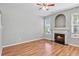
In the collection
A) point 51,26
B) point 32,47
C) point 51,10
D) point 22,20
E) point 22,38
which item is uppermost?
point 51,10

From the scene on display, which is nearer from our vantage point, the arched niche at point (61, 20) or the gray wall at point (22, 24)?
the gray wall at point (22, 24)

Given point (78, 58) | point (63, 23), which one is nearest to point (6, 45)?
point (63, 23)

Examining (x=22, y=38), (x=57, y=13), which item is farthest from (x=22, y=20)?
(x=57, y=13)

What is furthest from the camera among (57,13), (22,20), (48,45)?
(22,20)

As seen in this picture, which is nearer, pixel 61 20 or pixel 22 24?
pixel 61 20

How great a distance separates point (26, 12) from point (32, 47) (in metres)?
0.66

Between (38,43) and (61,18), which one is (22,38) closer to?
(38,43)

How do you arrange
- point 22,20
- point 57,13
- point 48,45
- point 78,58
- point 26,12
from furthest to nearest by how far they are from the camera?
point 22,20, point 48,45, point 57,13, point 26,12, point 78,58

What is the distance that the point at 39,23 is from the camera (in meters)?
1.61

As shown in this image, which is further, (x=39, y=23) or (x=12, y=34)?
(x=12, y=34)

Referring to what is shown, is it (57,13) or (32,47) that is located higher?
(57,13)

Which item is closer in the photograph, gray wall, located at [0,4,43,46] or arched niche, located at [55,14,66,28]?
gray wall, located at [0,4,43,46]

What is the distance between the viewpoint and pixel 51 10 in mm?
1570

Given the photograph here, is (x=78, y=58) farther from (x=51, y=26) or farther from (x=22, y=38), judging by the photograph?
(x=22, y=38)
